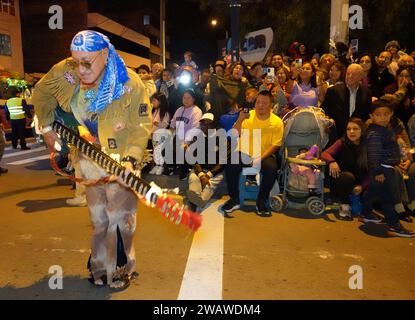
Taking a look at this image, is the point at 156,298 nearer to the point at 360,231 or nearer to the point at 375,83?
the point at 360,231

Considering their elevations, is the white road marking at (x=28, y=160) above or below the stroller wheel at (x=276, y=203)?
above

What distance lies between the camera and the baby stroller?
20.9ft

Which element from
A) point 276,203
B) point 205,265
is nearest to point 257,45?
point 276,203

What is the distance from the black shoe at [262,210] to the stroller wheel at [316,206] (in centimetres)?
63

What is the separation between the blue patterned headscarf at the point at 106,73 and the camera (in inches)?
129

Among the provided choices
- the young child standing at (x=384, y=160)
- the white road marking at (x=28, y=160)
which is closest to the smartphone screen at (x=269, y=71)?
the young child standing at (x=384, y=160)

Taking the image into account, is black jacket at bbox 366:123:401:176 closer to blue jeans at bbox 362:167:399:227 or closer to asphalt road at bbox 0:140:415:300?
blue jeans at bbox 362:167:399:227

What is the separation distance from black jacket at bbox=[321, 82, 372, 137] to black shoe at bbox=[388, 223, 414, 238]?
1934 mm

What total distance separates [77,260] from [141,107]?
6.48 feet

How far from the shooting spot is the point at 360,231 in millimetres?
5562

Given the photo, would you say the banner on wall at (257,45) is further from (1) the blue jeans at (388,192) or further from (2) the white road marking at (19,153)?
(2) the white road marking at (19,153)

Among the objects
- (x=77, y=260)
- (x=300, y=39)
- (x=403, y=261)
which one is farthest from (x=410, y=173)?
(x=300, y=39)

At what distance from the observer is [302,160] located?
6336 mm

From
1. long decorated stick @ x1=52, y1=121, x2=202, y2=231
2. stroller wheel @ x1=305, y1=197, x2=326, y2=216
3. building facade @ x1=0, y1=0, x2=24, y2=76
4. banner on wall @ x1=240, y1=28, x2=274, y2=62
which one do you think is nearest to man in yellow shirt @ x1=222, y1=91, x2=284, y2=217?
stroller wheel @ x1=305, y1=197, x2=326, y2=216
